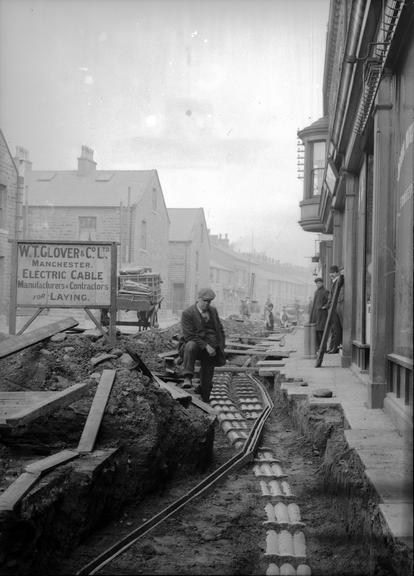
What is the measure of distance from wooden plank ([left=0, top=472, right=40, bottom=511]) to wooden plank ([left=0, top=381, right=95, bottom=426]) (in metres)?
0.78

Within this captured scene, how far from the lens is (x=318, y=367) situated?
10422 mm

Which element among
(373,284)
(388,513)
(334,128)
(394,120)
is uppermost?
(334,128)

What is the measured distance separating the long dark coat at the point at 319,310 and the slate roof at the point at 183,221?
1364 inches

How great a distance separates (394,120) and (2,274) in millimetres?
20264

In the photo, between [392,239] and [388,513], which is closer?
[388,513]

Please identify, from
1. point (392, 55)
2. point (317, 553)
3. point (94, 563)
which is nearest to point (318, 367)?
point (392, 55)

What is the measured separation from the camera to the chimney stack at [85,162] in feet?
132

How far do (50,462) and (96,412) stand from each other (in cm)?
99

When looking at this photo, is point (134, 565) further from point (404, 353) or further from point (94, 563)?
point (404, 353)

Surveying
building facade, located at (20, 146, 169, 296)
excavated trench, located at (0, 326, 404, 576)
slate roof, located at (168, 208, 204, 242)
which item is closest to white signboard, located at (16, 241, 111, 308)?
excavated trench, located at (0, 326, 404, 576)

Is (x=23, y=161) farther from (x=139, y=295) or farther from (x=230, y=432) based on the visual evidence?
(x=230, y=432)

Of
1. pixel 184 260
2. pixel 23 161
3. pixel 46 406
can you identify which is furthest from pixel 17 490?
pixel 184 260

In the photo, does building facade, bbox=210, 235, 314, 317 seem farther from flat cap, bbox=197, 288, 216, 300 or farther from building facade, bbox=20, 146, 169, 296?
flat cap, bbox=197, 288, 216, 300

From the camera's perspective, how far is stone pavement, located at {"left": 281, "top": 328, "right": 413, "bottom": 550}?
226cm
